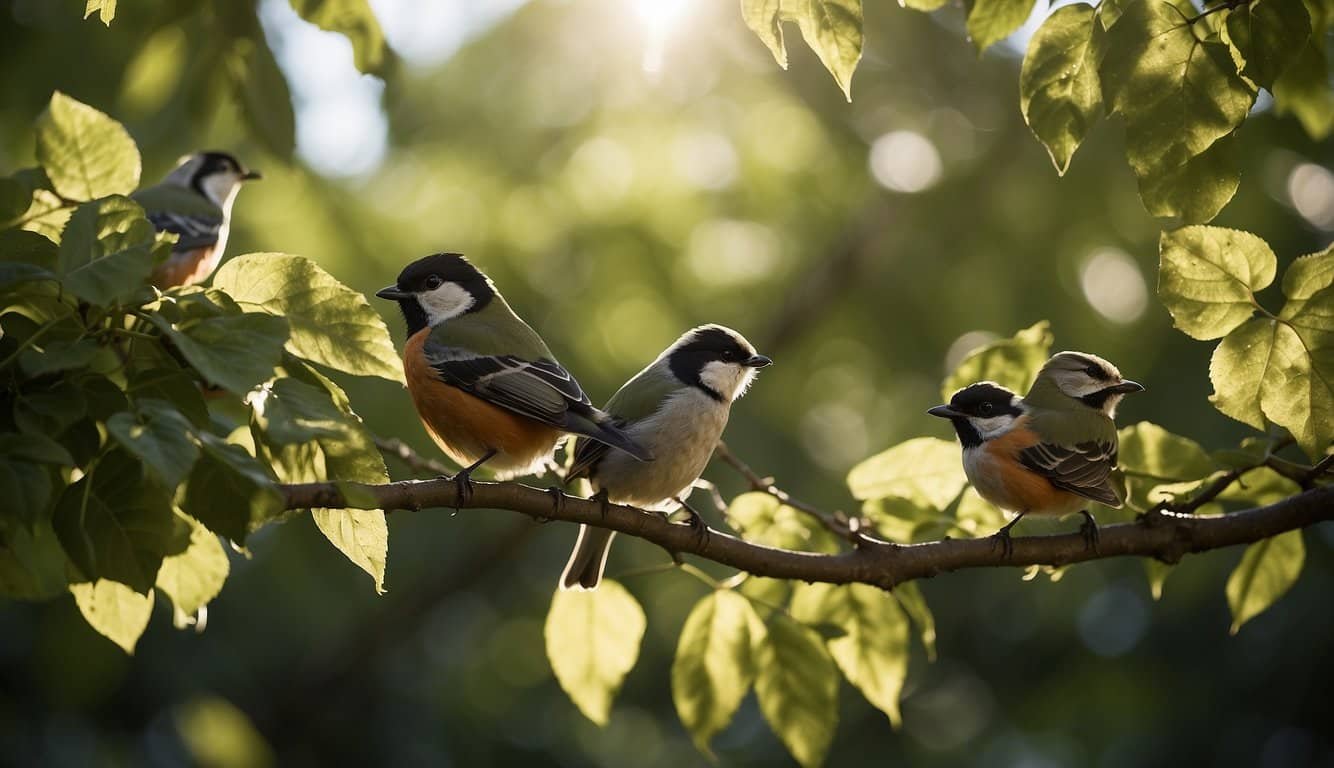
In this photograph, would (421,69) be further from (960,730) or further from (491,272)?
(960,730)

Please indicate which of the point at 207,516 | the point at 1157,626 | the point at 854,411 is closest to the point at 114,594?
the point at 207,516

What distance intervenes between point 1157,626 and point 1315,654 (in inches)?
54.6

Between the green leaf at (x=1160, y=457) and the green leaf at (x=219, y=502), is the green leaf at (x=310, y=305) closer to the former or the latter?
the green leaf at (x=219, y=502)

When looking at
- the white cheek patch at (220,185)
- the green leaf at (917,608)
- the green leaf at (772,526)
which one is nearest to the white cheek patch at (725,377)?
the green leaf at (772,526)

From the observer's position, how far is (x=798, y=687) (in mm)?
3854

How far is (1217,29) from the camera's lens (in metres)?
2.91

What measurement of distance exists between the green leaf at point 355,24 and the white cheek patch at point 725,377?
1.67 m

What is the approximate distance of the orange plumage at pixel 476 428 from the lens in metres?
4.73

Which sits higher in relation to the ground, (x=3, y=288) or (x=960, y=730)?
(x=3, y=288)

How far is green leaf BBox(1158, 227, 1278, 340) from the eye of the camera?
2.99m

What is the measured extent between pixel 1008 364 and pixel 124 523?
104 inches

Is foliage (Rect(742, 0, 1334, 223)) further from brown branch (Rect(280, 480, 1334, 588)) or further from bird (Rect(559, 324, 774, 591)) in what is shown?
bird (Rect(559, 324, 774, 591))

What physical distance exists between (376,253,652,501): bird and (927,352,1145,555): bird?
4.31 feet

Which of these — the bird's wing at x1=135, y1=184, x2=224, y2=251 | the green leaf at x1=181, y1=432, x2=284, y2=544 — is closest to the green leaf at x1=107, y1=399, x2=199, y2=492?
the green leaf at x1=181, y1=432, x2=284, y2=544
